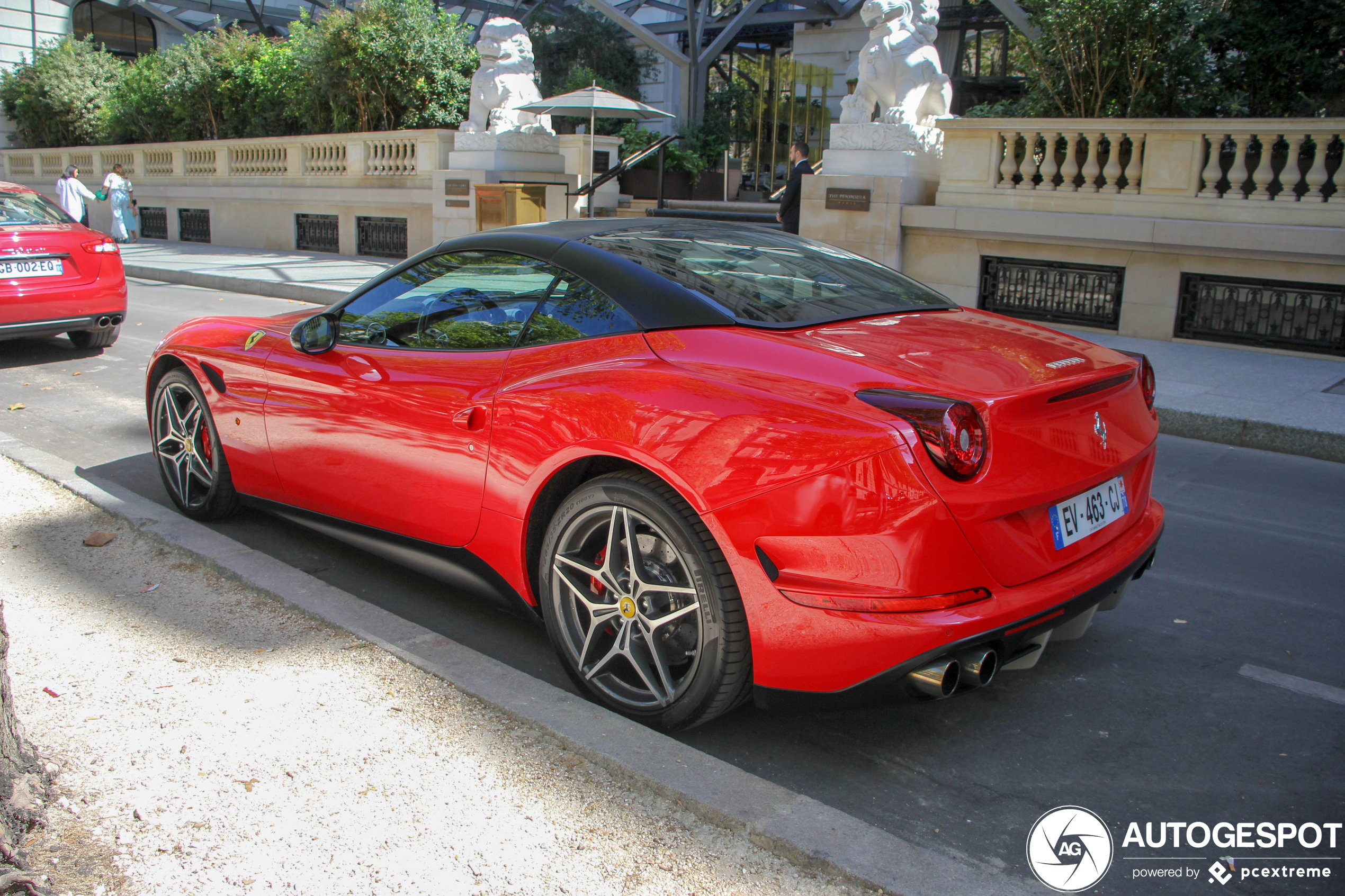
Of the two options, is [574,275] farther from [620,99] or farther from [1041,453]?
[620,99]

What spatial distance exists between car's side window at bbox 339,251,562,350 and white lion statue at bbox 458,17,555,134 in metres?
15.2

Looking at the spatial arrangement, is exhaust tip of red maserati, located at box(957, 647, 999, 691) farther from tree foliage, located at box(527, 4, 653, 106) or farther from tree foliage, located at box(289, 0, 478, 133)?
tree foliage, located at box(527, 4, 653, 106)

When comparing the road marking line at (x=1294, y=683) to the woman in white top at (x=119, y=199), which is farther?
the woman in white top at (x=119, y=199)

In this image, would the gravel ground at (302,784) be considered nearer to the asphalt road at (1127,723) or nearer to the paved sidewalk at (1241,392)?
the asphalt road at (1127,723)

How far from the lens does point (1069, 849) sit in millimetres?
2518

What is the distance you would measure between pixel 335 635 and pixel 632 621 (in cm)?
112

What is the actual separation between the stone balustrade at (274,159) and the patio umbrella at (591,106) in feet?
7.22

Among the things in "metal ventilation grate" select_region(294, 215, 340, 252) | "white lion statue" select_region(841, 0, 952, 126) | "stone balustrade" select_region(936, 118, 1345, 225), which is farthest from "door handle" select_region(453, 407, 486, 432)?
"metal ventilation grate" select_region(294, 215, 340, 252)

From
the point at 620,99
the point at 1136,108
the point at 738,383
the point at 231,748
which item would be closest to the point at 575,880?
the point at 231,748

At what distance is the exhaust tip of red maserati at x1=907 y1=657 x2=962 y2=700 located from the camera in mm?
2551

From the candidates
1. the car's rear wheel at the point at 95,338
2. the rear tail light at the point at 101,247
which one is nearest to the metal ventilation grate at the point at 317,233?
the car's rear wheel at the point at 95,338

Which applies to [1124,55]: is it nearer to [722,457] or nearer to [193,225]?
[722,457]

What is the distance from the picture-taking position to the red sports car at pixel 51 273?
29.1 ft

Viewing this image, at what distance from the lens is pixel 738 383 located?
2.78 meters
